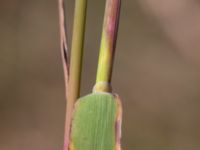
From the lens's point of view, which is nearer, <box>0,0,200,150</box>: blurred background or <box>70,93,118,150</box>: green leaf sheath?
<box>70,93,118,150</box>: green leaf sheath

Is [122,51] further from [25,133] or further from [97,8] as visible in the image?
[25,133]

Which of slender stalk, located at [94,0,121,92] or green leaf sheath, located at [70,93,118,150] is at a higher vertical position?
slender stalk, located at [94,0,121,92]

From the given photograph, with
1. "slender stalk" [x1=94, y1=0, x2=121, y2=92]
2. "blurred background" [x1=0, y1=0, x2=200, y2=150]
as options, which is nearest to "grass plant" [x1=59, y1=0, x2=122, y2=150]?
"slender stalk" [x1=94, y1=0, x2=121, y2=92]

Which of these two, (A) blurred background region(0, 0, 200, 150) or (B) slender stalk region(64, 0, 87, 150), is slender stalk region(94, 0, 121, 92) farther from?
(A) blurred background region(0, 0, 200, 150)

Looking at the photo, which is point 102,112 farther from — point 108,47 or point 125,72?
point 125,72

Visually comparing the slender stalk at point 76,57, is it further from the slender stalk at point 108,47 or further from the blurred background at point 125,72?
the blurred background at point 125,72

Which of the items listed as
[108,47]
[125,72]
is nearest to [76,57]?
[108,47]
